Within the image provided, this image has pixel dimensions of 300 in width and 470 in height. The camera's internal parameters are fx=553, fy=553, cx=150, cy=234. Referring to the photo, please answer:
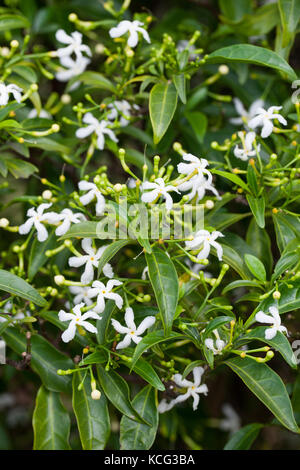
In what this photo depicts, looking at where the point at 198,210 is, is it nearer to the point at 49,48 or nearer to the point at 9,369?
the point at 9,369

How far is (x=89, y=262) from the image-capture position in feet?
3.83

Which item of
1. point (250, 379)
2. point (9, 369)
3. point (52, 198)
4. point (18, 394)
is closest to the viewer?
point (250, 379)

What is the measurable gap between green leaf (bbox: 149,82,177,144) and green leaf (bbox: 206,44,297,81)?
0.12 meters

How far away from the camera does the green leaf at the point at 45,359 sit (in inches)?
49.3

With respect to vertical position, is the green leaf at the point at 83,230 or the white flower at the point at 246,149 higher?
the white flower at the point at 246,149

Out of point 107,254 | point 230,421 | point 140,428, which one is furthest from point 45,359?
point 230,421

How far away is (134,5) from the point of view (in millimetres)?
2035

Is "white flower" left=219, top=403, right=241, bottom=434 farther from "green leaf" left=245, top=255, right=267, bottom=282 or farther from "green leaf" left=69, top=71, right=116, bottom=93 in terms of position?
"green leaf" left=69, top=71, right=116, bottom=93

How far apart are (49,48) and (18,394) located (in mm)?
1476

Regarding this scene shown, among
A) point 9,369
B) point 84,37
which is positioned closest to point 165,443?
point 9,369

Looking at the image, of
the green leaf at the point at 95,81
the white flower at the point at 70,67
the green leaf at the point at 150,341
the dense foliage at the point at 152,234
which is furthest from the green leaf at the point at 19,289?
the white flower at the point at 70,67

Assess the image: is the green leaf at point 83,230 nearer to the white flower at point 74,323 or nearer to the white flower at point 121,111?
the white flower at point 74,323

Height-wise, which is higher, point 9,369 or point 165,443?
point 9,369
